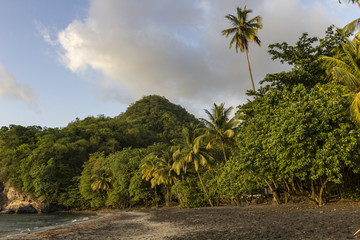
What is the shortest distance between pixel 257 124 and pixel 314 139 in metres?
4.20

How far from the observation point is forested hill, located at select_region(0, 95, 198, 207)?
46.3 m

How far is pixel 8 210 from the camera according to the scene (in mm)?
49031

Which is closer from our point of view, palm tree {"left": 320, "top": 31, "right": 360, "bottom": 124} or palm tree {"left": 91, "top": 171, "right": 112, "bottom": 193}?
palm tree {"left": 320, "top": 31, "right": 360, "bottom": 124}

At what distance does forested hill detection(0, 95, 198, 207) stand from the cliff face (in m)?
1.40

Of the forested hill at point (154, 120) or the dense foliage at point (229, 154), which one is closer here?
the dense foliage at point (229, 154)

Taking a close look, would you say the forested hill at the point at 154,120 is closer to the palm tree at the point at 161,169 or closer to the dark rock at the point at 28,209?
the dark rock at the point at 28,209

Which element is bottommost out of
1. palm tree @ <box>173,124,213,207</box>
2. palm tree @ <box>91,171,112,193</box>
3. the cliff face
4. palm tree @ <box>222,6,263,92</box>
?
the cliff face

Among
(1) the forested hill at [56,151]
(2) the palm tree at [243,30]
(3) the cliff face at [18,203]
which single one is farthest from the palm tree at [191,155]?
(3) the cliff face at [18,203]

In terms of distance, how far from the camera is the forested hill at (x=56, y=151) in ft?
152

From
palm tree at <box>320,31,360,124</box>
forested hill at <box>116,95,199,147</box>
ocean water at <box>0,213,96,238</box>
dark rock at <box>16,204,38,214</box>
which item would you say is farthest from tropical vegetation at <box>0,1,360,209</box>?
ocean water at <box>0,213,96,238</box>

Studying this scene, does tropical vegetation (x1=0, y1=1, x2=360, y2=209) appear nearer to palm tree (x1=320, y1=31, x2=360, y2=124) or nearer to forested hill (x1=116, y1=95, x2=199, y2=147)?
palm tree (x1=320, y1=31, x2=360, y2=124)

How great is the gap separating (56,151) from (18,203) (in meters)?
12.5

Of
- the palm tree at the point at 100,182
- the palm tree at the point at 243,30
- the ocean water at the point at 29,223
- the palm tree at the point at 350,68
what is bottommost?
the ocean water at the point at 29,223

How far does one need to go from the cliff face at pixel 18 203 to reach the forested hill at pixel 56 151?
1.40 meters
